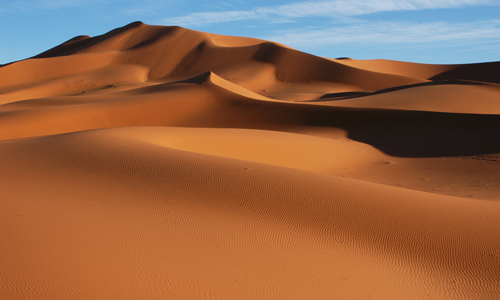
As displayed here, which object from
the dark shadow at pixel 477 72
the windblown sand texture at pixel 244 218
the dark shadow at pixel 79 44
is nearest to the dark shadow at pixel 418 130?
the windblown sand texture at pixel 244 218

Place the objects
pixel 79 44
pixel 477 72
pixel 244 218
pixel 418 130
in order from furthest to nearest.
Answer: pixel 79 44
pixel 477 72
pixel 418 130
pixel 244 218

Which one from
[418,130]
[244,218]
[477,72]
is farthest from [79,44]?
[244,218]

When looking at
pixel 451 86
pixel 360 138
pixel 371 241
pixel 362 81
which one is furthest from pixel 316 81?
pixel 371 241

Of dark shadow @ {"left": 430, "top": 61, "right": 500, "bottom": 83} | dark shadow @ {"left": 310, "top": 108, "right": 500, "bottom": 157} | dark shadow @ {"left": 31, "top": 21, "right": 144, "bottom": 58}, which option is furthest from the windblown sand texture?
dark shadow @ {"left": 31, "top": 21, "right": 144, "bottom": 58}

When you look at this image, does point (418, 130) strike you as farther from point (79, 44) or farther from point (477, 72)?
point (79, 44)

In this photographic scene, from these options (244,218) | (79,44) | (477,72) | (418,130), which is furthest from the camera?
(79,44)

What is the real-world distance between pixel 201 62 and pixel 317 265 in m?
40.7

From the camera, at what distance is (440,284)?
3.67 metres

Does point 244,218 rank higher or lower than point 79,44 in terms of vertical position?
lower

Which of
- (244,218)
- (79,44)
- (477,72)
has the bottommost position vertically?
(244,218)

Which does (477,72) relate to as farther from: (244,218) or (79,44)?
(79,44)

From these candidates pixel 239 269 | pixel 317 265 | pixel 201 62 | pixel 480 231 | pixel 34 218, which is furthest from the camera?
pixel 201 62

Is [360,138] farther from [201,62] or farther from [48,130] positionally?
[201,62]

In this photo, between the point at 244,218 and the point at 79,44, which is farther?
the point at 79,44
